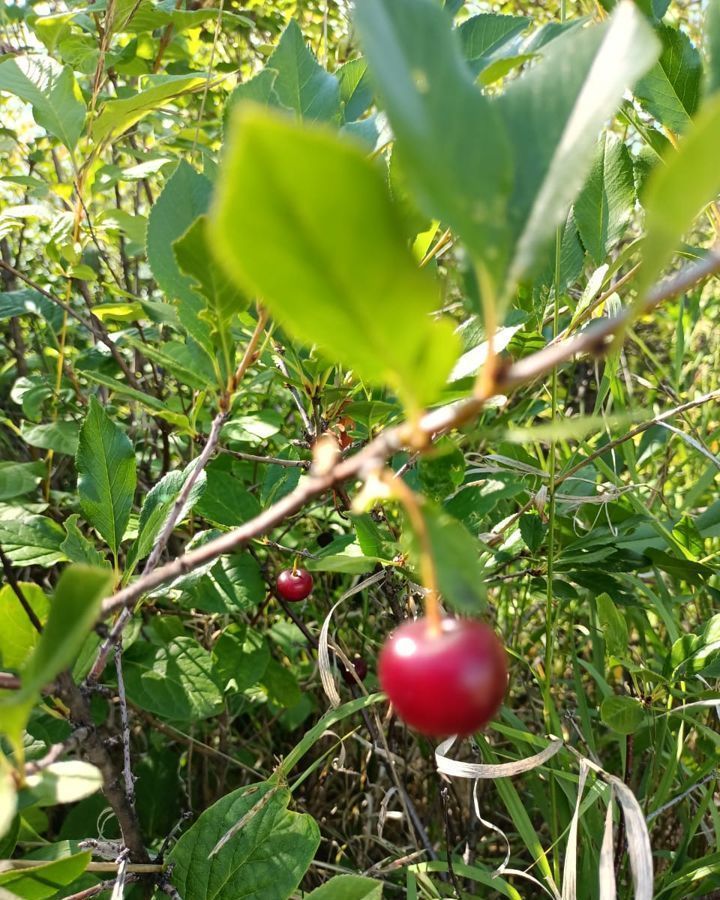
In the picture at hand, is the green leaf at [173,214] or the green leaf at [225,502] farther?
the green leaf at [225,502]

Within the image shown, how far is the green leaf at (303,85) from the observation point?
827mm

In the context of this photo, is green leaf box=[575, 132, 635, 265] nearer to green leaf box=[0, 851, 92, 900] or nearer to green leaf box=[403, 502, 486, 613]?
green leaf box=[403, 502, 486, 613]

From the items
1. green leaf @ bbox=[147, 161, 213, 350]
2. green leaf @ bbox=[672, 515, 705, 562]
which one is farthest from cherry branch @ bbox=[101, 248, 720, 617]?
green leaf @ bbox=[672, 515, 705, 562]

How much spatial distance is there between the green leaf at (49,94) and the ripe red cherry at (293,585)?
2.23 ft

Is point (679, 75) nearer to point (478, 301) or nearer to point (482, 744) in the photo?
point (478, 301)

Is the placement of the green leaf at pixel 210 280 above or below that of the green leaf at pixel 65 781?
above

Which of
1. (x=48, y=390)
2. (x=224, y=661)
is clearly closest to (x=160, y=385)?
(x=48, y=390)

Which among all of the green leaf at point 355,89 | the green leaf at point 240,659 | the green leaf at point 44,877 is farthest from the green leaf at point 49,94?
the green leaf at point 44,877

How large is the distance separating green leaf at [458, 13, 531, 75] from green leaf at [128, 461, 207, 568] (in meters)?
0.51

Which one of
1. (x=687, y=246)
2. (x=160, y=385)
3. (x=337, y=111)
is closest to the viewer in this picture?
(x=337, y=111)

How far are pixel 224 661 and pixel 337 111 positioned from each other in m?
0.85

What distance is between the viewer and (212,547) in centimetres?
44

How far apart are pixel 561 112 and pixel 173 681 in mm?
962

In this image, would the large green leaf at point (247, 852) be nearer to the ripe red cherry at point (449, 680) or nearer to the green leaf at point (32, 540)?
the green leaf at point (32, 540)
